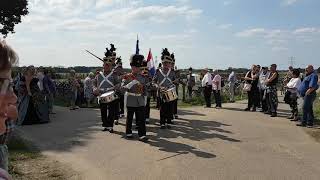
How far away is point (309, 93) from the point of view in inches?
518

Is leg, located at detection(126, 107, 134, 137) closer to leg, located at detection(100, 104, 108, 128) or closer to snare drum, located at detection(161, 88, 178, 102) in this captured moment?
leg, located at detection(100, 104, 108, 128)

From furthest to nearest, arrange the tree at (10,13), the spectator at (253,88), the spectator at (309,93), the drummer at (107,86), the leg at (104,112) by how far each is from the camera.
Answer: the tree at (10,13)
the spectator at (253,88)
the spectator at (309,93)
the leg at (104,112)
the drummer at (107,86)

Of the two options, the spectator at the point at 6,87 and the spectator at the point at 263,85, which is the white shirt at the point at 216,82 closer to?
the spectator at the point at 263,85

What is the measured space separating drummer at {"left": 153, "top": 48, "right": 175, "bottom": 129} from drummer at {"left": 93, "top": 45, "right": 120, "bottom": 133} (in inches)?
51.0

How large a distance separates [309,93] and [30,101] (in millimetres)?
7994

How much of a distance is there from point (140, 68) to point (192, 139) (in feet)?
6.66

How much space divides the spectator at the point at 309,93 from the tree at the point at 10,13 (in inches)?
1137

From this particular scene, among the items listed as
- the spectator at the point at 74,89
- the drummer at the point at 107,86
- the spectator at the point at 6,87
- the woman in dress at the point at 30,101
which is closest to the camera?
the spectator at the point at 6,87

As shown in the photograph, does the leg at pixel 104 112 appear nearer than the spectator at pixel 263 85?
Yes

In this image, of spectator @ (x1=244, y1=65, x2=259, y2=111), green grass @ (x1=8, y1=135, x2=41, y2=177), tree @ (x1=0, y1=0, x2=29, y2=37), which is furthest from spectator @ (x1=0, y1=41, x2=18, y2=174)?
tree @ (x1=0, y1=0, x2=29, y2=37)

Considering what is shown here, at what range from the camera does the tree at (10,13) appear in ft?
122

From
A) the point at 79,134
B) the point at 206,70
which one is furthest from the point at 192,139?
the point at 206,70

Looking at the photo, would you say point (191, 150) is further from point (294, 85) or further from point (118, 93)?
point (294, 85)

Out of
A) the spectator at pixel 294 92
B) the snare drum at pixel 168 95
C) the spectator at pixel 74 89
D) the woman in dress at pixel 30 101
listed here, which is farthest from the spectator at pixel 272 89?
the spectator at pixel 74 89
